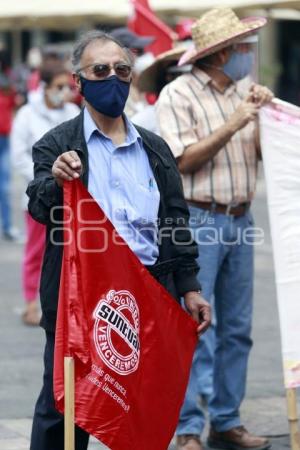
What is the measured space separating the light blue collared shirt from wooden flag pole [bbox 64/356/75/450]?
65cm

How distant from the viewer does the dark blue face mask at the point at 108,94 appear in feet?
16.1

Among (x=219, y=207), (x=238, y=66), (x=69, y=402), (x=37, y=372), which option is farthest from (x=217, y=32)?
(x=37, y=372)

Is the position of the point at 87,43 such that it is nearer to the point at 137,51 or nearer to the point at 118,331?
the point at 118,331

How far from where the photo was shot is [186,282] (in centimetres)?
526

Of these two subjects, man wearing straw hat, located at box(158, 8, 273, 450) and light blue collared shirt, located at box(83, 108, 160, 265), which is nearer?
light blue collared shirt, located at box(83, 108, 160, 265)

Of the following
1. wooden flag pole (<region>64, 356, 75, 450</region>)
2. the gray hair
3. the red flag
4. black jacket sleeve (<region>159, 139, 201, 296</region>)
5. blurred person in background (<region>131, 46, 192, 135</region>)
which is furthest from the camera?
blurred person in background (<region>131, 46, 192, 135</region>)

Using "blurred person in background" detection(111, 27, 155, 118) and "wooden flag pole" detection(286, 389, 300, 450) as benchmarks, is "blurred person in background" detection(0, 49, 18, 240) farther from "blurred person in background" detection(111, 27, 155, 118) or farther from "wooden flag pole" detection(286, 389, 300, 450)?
"wooden flag pole" detection(286, 389, 300, 450)

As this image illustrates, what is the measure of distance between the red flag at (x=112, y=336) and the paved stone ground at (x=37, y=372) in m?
1.27

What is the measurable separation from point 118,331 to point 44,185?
2.03 ft

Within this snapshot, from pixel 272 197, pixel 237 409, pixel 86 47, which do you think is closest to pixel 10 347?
pixel 237 409

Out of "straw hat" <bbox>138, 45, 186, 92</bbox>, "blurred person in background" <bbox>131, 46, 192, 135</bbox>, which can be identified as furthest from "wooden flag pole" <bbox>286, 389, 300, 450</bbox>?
"straw hat" <bbox>138, 45, 186, 92</bbox>

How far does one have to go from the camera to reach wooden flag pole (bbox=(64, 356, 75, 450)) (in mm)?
4543

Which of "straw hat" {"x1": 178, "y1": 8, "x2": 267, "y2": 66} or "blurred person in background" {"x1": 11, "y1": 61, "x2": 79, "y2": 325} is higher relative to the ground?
"straw hat" {"x1": 178, "y1": 8, "x2": 267, "y2": 66}

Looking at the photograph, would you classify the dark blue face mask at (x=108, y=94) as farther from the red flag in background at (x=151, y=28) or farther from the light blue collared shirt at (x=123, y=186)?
the red flag in background at (x=151, y=28)
